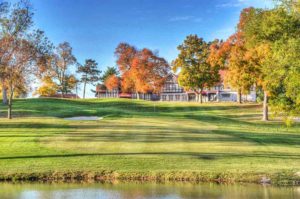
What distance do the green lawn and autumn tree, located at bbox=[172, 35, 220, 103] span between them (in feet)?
123

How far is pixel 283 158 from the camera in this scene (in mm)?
29766

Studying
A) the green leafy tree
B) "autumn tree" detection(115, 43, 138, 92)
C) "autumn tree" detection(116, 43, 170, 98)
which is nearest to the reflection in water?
the green leafy tree

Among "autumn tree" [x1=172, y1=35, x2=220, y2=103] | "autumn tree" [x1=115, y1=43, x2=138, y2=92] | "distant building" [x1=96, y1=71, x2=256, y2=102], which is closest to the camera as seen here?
"autumn tree" [x1=172, y1=35, x2=220, y2=103]

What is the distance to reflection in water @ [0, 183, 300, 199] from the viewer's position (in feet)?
68.2

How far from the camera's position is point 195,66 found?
285 ft

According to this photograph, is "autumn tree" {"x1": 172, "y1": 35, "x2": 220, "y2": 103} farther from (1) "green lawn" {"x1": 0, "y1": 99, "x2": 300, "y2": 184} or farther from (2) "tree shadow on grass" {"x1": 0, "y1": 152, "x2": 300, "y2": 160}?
(2) "tree shadow on grass" {"x1": 0, "y1": 152, "x2": 300, "y2": 160}

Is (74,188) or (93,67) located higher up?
(93,67)

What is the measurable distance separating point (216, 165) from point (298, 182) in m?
5.24

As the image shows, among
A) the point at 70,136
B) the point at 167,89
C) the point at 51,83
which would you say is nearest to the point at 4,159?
the point at 70,136

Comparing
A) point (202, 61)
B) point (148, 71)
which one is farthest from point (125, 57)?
point (202, 61)

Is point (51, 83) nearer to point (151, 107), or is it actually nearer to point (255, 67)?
point (151, 107)

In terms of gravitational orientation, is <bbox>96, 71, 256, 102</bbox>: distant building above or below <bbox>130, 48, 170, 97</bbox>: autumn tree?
below

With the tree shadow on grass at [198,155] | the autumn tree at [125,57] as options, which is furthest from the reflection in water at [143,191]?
the autumn tree at [125,57]

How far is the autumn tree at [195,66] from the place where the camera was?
282ft
